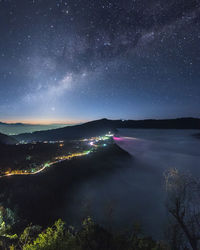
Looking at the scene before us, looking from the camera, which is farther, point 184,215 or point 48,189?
point 48,189

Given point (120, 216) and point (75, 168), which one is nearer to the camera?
point (120, 216)

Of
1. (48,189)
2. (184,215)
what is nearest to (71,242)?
(184,215)

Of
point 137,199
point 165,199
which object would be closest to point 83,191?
point 137,199

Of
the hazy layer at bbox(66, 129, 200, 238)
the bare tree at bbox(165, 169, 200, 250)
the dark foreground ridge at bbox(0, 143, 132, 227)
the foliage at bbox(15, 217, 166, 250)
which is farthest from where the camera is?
the hazy layer at bbox(66, 129, 200, 238)

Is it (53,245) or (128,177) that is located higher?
(53,245)

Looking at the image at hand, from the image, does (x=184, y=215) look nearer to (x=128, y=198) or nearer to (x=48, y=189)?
(x=128, y=198)

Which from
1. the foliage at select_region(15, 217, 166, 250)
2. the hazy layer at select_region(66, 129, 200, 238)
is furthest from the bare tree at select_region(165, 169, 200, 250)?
the hazy layer at select_region(66, 129, 200, 238)

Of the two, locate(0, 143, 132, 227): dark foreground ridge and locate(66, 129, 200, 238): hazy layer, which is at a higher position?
locate(0, 143, 132, 227): dark foreground ridge

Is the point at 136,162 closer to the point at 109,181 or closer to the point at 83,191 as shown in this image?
the point at 109,181

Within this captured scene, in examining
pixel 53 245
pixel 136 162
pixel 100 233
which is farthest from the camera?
pixel 136 162

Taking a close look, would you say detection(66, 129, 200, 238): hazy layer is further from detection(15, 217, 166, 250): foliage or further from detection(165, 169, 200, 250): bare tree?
detection(15, 217, 166, 250): foliage

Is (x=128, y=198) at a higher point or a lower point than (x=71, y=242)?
lower
